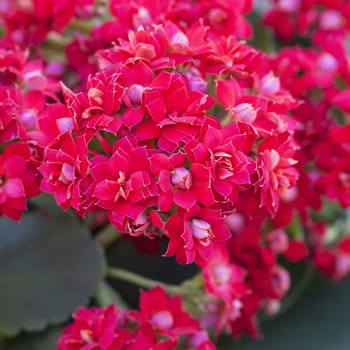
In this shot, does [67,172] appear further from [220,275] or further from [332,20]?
[332,20]

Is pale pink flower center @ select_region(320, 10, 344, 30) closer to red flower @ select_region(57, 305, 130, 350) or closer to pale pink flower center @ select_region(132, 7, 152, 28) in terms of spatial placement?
pale pink flower center @ select_region(132, 7, 152, 28)

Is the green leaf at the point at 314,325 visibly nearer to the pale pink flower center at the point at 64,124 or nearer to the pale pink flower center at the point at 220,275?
the pale pink flower center at the point at 220,275

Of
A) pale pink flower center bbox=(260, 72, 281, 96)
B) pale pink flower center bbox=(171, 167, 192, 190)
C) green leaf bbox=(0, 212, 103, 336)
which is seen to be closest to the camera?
pale pink flower center bbox=(171, 167, 192, 190)

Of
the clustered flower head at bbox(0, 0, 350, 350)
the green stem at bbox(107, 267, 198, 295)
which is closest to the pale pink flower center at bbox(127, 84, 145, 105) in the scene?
the clustered flower head at bbox(0, 0, 350, 350)

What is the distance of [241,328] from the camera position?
2.55 ft

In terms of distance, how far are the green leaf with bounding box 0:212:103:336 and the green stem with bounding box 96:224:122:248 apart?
0.08 feet

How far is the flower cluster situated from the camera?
0.63 m

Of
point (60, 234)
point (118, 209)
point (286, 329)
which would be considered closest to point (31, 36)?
point (60, 234)

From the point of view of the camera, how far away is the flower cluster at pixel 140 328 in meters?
0.63

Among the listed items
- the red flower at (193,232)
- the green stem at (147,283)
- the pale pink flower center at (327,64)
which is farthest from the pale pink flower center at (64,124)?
the pale pink flower center at (327,64)

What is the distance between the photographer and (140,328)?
2.12 ft

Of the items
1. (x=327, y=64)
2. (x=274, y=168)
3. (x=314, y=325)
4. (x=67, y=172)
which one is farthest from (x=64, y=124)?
(x=314, y=325)

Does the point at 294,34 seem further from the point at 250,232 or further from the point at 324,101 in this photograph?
the point at 250,232

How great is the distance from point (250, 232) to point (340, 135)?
13cm
